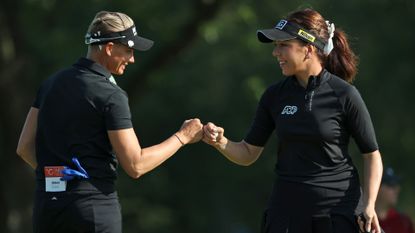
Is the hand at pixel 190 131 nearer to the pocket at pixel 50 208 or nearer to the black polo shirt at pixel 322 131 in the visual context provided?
the black polo shirt at pixel 322 131

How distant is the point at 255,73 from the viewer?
1977 cm

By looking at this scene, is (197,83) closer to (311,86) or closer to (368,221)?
(311,86)

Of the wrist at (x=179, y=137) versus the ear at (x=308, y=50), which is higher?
the ear at (x=308, y=50)

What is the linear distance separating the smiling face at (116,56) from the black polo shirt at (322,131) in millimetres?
1048

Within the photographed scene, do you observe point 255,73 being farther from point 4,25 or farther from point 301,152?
point 301,152

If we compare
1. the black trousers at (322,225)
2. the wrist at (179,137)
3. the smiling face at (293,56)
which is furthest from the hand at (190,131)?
the black trousers at (322,225)

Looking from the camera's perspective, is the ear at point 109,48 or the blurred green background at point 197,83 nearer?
the ear at point 109,48

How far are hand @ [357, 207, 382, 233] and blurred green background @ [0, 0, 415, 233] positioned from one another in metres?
7.60

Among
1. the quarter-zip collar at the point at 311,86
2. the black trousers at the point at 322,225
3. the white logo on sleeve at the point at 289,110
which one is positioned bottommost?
the black trousers at the point at 322,225

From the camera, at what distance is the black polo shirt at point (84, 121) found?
602 cm

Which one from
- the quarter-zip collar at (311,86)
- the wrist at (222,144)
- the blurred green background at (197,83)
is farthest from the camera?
the blurred green background at (197,83)

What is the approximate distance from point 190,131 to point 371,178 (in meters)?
1.23

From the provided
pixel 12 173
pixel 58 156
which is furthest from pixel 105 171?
pixel 12 173

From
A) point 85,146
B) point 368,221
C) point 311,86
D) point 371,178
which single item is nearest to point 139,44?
point 85,146
